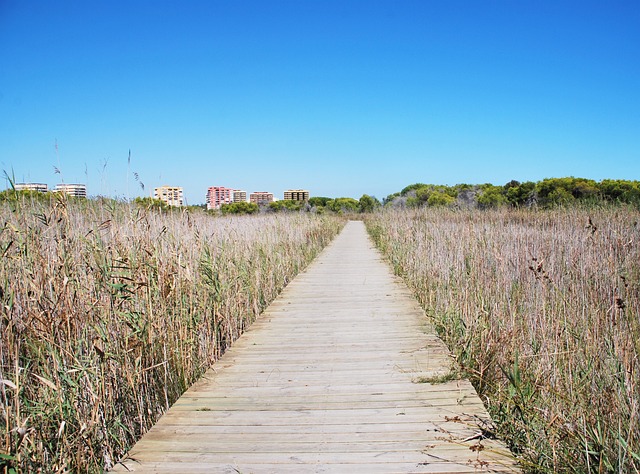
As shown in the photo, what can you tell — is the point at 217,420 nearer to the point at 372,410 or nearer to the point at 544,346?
the point at 372,410

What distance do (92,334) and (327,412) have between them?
58.6 inches

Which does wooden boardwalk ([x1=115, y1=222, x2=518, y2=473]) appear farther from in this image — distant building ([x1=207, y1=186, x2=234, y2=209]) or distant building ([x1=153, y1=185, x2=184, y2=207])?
distant building ([x1=207, y1=186, x2=234, y2=209])

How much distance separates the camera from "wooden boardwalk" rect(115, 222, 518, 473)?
6.48 ft

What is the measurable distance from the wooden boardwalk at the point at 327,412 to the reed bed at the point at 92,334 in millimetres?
253

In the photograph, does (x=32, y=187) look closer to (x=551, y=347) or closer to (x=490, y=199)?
(x=551, y=347)

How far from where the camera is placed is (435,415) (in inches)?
94.8

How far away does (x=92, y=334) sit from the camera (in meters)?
2.51

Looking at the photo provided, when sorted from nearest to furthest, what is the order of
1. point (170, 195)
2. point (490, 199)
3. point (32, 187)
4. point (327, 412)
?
point (327, 412) → point (32, 187) → point (170, 195) → point (490, 199)

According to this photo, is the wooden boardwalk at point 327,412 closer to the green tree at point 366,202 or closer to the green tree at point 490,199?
the green tree at point 490,199

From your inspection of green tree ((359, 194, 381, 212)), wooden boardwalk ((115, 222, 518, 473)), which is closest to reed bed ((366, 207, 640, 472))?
wooden boardwalk ((115, 222, 518, 473))

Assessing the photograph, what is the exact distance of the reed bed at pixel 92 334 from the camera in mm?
2033

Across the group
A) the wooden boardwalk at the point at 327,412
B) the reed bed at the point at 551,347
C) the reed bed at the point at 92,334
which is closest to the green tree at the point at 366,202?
the reed bed at the point at 551,347

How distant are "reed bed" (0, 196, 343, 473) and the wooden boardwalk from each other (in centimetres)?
25

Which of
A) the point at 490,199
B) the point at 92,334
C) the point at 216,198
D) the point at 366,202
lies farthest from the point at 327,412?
the point at 366,202
